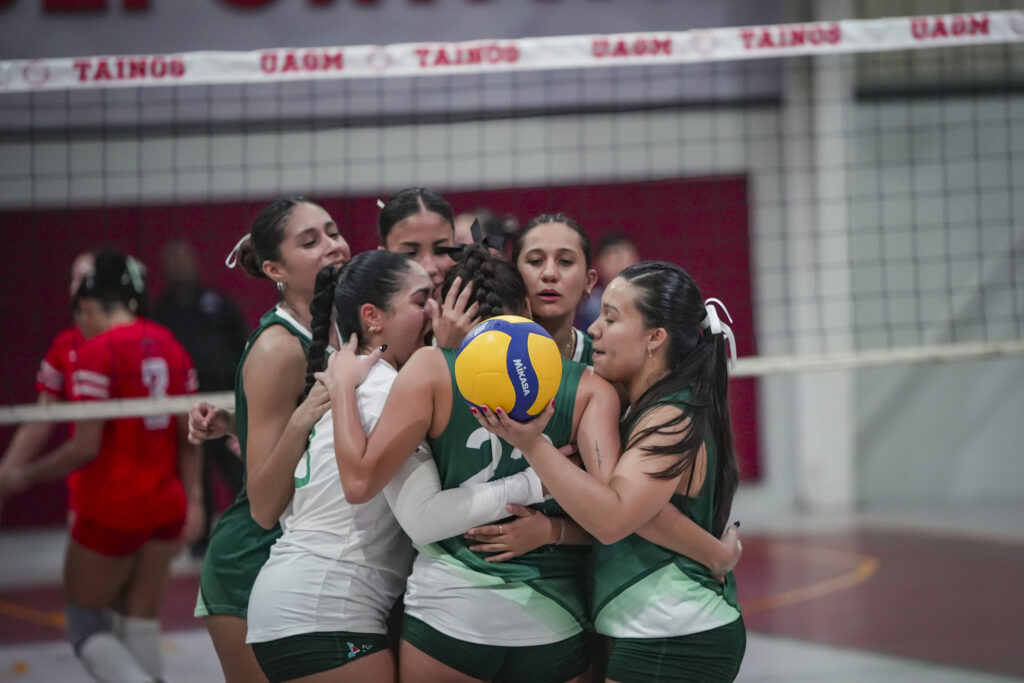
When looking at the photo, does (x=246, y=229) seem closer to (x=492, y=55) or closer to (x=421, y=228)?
(x=492, y=55)

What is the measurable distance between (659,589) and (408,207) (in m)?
1.38

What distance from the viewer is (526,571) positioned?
2.41 metres

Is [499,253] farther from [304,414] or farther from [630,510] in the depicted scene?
[630,510]

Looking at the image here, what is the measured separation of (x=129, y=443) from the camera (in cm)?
430

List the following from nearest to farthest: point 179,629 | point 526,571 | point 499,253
Answer: point 526,571, point 499,253, point 179,629

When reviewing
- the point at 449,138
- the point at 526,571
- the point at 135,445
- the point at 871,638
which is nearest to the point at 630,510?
the point at 526,571

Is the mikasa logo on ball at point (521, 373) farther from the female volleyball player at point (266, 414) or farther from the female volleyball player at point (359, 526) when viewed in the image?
the female volleyball player at point (266, 414)

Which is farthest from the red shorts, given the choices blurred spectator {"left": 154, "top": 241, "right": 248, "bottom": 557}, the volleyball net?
the volleyball net

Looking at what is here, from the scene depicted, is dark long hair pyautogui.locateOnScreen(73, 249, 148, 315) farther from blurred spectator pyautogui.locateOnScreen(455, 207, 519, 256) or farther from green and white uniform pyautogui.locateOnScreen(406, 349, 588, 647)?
green and white uniform pyautogui.locateOnScreen(406, 349, 588, 647)

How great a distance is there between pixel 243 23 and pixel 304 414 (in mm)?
7055

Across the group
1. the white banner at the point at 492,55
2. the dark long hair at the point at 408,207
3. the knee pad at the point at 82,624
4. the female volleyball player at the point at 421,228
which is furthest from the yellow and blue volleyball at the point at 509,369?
the knee pad at the point at 82,624

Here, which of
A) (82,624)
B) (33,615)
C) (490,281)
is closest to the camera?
(490,281)

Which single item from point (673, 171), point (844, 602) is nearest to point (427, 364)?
point (844, 602)

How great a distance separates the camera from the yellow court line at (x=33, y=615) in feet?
21.1
